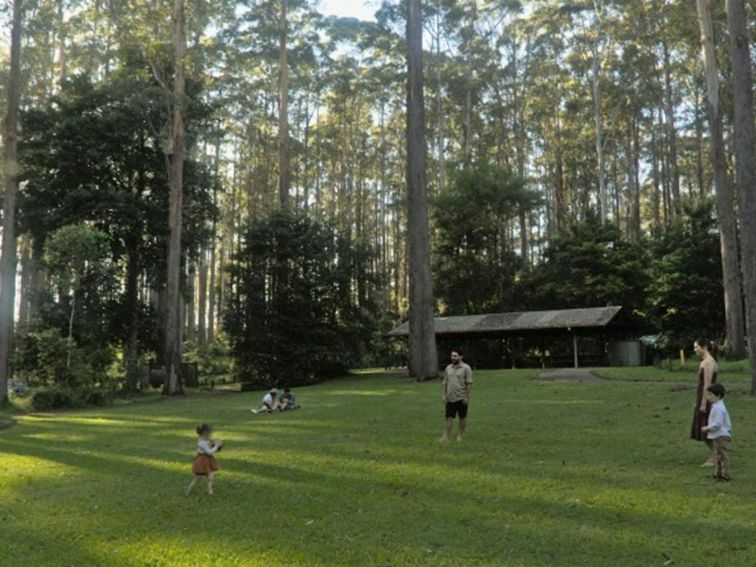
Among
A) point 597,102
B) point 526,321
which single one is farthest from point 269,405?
point 597,102

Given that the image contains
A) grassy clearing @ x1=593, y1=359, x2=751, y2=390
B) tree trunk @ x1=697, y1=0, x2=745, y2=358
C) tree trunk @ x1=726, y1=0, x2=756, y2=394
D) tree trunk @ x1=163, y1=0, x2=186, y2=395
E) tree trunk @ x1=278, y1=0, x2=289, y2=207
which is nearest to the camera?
tree trunk @ x1=726, y1=0, x2=756, y2=394

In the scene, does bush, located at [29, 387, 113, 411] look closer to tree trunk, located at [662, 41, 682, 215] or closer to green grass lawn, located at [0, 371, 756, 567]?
green grass lawn, located at [0, 371, 756, 567]

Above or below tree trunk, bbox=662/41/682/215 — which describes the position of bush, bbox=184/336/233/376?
below

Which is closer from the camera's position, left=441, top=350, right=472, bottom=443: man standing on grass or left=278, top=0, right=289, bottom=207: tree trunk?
left=441, top=350, right=472, bottom=443: man standing on grass

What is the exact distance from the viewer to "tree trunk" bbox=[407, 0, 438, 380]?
2442 cm

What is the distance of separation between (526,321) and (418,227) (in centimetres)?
926

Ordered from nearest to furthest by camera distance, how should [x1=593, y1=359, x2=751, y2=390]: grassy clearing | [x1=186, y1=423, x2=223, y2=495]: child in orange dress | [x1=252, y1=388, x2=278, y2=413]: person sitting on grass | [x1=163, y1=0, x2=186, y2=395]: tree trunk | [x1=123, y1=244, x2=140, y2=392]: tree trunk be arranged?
[x1=186, y1=423, x2=223, y2=495]: child in orange dress → [x1=252, y1=388, x2=278, y2=413]: person sitting on grass → [x1=593, y1=359, x2=751, y2=390]: grassy clearing → [x1=163, y1=0, x2=186, y2=395]: tree trunk → [x1=123, y1=244, x2=140, y2=392]: tree trunk

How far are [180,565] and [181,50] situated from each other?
1057 inches

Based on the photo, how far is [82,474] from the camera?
28.9 ft

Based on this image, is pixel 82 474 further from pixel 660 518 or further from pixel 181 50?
pixel 181 50

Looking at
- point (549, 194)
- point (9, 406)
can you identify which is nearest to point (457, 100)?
point (549, 194)

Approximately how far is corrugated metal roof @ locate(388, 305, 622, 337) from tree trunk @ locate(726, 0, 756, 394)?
40.3 ft

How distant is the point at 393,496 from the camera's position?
699 centimetres

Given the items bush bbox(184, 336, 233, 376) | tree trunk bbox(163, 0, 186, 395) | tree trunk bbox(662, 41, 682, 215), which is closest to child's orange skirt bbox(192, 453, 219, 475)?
tree trunk bbox(163, 0, 186, 395)
